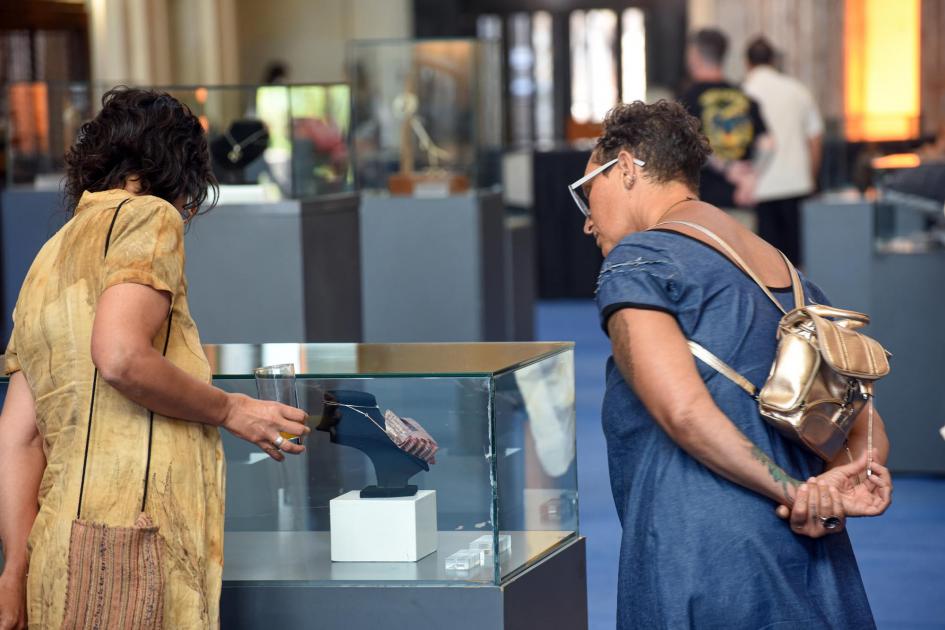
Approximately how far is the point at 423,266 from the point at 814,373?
212 inches

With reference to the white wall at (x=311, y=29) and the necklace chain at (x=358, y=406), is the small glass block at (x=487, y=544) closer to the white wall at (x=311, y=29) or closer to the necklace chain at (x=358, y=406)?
the necklace chain at (x=358, y=406)

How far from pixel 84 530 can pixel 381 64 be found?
6.07m

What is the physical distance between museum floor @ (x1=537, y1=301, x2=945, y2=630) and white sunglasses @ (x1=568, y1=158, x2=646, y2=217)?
2.06m

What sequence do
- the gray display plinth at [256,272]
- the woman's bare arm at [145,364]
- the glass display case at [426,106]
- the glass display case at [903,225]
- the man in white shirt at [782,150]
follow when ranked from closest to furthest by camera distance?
the woman's bare arm at [145,364] → the gray display plinth at [256,272] → the glass display case at [903,225] → the glass display case at [426,106] → the man in white shirt at [782,150]

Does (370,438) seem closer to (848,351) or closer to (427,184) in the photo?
(848,351)

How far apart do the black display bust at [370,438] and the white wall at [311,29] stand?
14718mm

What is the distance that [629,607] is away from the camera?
7.07 ft

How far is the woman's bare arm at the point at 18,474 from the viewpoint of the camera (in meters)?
2.12

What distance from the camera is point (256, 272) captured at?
5.25 meters

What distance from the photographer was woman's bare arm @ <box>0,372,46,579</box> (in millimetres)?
2125

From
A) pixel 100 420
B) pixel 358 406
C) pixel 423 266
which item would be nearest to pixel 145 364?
pixel 100 420

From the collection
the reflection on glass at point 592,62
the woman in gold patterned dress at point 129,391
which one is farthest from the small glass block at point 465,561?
the reflection on glass at point 592,62

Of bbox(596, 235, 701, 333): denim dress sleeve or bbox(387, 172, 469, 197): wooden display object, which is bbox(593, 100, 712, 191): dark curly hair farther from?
bbox(387, 172, 469, 197): wooden display object

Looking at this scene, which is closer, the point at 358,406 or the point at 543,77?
the point at 358,406
